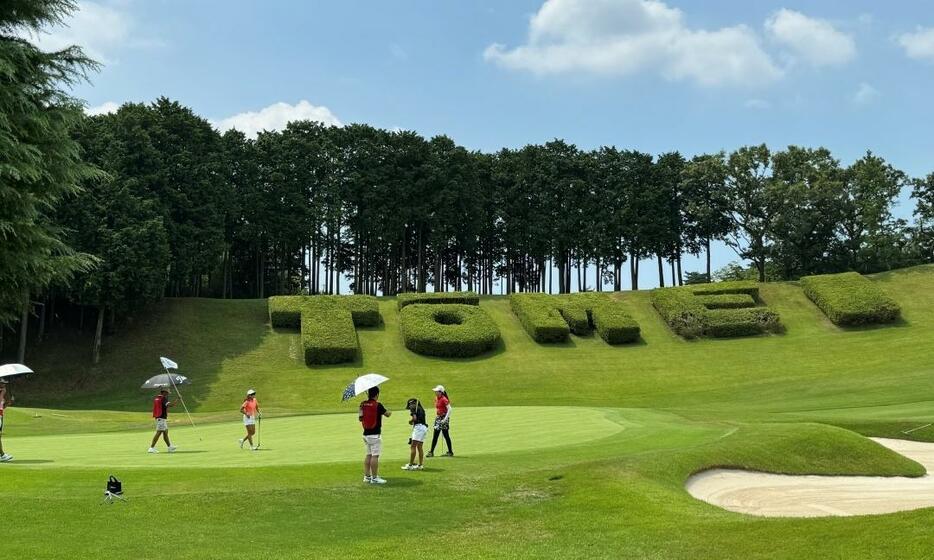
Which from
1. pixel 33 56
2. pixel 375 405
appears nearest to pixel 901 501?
pixel 375 405

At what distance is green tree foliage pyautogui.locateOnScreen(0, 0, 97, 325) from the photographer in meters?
15.4

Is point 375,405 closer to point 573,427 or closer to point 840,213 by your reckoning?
point 573,427

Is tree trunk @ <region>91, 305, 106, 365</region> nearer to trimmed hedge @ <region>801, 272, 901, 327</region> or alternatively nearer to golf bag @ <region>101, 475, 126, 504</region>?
golf bag @ <region>101, 475, 126, 504</region>

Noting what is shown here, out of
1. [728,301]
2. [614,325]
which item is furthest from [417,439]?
[728,301]

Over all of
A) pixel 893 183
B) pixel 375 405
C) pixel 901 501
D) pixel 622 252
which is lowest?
pixel 901 501

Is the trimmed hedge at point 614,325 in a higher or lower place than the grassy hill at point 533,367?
higher

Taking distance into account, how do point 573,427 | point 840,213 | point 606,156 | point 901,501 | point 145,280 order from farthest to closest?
1. point 606,156
2. point 840,213
3. point 145,280
4. point 573,427
5. point 901,501

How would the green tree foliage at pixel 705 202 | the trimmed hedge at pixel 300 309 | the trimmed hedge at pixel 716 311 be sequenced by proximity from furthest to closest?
the green tree foliage at pixel 705 202 < the trimmed hedge at pixel 300 309 < the trimmed hedge at pixel 716 311

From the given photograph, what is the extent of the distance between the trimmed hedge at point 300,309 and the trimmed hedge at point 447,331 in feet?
8.18

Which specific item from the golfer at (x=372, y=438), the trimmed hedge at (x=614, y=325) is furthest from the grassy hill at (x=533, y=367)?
the golfer at (x=372, y=438)

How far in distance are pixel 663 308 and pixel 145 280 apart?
40.1 metres

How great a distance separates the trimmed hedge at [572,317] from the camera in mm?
57031

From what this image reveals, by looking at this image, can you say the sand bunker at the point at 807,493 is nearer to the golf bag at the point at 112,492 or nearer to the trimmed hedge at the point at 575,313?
the golf bag at the point at 112,492

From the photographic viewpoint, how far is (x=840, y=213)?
8012cm
